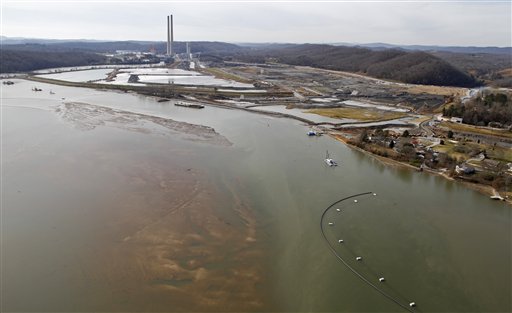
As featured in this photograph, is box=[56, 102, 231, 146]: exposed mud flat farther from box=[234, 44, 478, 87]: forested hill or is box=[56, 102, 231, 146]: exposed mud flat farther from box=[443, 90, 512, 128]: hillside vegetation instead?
box=[234, 44, 478, 87]: forested hill

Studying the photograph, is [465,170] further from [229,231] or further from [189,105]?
[189,105]

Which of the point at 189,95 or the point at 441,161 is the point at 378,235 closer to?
the point at 441,161

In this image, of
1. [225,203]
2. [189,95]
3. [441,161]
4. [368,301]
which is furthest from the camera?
[189,95]

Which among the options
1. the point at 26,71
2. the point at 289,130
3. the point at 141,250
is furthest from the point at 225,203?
the point at 26,71

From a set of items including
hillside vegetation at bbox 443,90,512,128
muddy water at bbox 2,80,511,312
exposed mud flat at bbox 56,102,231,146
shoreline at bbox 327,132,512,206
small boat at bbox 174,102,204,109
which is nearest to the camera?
muddy water at bbox 2,80,511,312

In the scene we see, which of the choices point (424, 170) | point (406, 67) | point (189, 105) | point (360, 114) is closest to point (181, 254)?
point (424, 170)

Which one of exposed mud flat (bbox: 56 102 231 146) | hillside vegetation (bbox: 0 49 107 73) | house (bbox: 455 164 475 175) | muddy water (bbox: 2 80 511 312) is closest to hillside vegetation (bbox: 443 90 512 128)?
house (bbox: 455 164 475 175)
